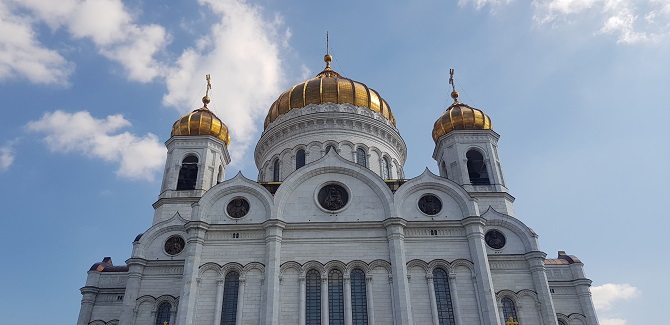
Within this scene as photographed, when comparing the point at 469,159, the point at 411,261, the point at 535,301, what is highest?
the point at 469,159

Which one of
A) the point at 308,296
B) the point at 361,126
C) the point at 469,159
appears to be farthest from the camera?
the point at 361,126

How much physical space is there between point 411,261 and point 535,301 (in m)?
5.41

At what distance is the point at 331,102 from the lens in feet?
91.5

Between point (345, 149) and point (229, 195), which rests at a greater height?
point (345, 149)

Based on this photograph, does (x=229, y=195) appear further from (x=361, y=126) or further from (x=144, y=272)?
(x=361, y=126)

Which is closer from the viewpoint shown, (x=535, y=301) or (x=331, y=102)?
(x=535, y=301)

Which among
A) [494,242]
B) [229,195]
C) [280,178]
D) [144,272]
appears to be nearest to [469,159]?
[494,242]

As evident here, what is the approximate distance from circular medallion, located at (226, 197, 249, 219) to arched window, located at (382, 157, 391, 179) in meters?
8.97

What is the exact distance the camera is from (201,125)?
2698 centimetres

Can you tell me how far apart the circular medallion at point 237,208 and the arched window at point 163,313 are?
15.0 feet

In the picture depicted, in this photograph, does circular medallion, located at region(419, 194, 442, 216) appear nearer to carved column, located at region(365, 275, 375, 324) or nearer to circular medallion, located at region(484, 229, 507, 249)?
circular medallion, located at region(484, 229, 507, 249)

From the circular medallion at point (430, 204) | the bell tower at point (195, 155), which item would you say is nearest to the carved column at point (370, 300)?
the circular medallion at point (430, 204)

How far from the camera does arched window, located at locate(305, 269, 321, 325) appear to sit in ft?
61.1

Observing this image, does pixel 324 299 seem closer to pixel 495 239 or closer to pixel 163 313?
pixel 163 313
